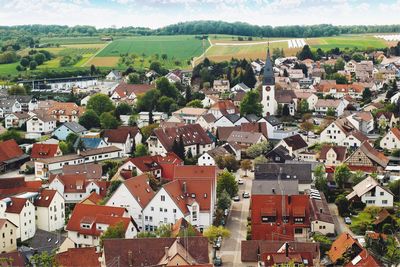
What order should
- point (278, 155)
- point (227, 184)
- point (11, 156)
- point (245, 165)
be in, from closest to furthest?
point (227, 184) → point (245, 165) → point (278, 155) → point (11, 156)

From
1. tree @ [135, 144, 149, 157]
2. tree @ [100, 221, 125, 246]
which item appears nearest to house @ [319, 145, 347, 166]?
tree @ [135, 144, 149, 157]

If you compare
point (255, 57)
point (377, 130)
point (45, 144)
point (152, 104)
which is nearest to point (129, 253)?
point (45, 144)

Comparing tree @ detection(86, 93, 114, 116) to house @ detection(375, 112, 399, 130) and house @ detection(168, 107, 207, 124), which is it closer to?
house @ detection(168, 107, 207, 124)

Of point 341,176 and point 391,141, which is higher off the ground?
point 341,176

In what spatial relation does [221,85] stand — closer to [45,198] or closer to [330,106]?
[330,106]

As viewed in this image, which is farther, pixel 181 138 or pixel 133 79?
pixel 133 79

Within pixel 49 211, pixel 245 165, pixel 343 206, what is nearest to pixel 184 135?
pixel 245 165
